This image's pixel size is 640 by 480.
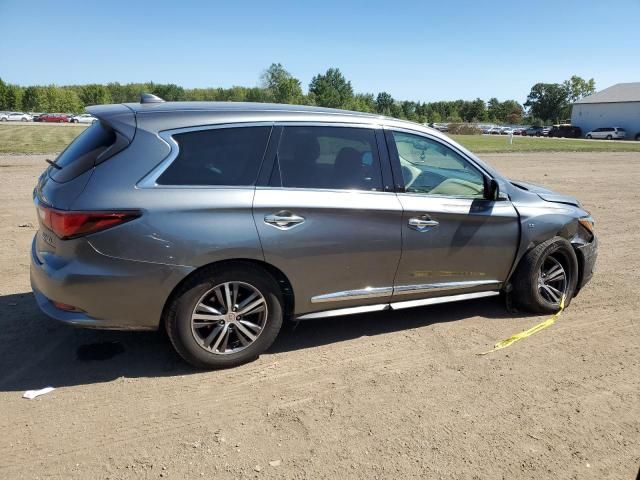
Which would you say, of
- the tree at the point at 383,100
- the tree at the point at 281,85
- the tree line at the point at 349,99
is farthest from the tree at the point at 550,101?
the tree at the point at 281,85

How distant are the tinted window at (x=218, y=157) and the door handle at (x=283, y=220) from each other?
0.29m

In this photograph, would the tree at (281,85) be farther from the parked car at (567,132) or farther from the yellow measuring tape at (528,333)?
the yellow measuring tape at (528,333)

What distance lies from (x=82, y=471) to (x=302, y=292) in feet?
6.00

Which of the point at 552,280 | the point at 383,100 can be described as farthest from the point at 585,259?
the point at 383,100

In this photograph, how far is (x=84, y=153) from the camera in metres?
3.60

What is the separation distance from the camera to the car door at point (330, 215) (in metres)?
3.70

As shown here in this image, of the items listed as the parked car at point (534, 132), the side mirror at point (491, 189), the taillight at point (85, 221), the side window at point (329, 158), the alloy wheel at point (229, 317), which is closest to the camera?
the taillight at point (85, 221)

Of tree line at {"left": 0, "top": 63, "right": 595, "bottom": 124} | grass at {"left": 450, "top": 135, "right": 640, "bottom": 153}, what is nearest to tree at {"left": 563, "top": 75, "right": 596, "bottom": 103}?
tree line at {"left": 0, "top": 63, "right": 595, "bottom": 124}

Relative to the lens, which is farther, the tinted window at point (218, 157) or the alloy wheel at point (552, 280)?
the alloy wheel at point (552, 280)

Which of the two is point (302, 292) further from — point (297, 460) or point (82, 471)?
point (82, 471)

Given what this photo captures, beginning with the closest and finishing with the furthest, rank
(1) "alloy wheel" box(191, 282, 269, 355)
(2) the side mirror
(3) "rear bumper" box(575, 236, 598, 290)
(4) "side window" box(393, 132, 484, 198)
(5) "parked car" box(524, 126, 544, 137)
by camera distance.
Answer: (1) "alloy wheel" box(191, 282, 269, 355), (4) "side window" box(393, 132, 484, 198), (2) the side mirror, (3) "rear bumper" box(575, 236, 598, 290), (5) "parked car" box(524, 126, 544, 137)

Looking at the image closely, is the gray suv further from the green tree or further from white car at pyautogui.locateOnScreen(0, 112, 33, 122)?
the green tree

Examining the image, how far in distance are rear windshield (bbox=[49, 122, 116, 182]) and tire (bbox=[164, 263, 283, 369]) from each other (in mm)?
1059

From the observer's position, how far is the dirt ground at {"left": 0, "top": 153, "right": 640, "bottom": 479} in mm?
2820
